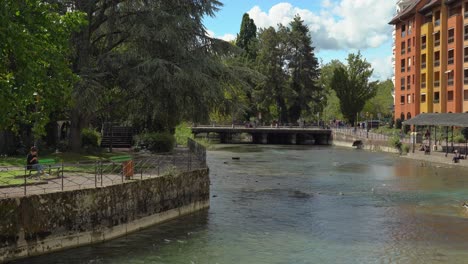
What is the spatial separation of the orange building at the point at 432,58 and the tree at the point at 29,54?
54601 mm

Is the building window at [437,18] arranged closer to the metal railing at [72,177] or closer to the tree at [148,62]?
the tree at [148,62]

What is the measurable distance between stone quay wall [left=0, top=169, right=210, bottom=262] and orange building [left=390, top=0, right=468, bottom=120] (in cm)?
5253

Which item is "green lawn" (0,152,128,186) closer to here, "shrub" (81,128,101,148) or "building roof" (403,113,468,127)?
"shrub" (81,128,101,148)

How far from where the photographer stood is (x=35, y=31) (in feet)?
61.7

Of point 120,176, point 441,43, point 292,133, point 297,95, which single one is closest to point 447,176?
point 120,176

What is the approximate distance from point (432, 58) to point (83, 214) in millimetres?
65707

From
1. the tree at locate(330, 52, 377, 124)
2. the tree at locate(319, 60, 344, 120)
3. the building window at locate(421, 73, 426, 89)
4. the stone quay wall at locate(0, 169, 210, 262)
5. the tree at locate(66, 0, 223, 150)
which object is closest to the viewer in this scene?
the stone quay wall at locate(0, 169, 210, 262)

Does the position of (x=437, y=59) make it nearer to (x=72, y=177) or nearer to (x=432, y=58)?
(x=432, y=58)

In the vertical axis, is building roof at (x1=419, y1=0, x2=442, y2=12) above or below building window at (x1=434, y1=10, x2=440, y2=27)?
above

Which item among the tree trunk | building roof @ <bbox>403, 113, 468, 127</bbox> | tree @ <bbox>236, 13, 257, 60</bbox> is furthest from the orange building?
the tree trunk

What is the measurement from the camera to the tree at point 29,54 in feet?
55.6

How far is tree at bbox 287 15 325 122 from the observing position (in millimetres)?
100688

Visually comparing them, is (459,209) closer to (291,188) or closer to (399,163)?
(291,188)

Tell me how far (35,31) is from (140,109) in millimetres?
12974
